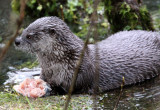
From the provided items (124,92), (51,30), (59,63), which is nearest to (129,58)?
(124,92)

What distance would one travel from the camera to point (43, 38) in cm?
385

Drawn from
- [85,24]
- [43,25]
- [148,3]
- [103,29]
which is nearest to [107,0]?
[103,29]

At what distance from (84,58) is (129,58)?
77cm

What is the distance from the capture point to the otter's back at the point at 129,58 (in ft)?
13.9

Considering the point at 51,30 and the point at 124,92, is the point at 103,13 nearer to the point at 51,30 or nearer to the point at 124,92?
the point at 124,92

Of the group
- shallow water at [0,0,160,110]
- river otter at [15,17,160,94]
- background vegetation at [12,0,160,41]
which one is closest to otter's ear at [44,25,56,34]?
river otter at [15,17,160,94]

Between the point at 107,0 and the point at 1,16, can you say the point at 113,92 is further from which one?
the point at 1,16

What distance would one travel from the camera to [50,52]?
388 cm

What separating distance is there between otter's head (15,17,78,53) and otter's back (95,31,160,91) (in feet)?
2.32

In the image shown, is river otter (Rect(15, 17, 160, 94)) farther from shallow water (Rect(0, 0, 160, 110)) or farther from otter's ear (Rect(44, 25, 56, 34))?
shallow water (Rect(0, 0, 160, 110))

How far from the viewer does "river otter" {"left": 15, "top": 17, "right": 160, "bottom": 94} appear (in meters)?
3.87

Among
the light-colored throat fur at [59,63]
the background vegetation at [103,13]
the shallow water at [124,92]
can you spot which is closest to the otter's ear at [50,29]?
the light-colored throat fur at [59,63]

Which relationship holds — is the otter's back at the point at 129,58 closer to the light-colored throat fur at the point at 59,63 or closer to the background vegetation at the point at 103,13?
the light-colored throat fur at the point at 59,63

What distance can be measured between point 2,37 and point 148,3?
4.45 metres
